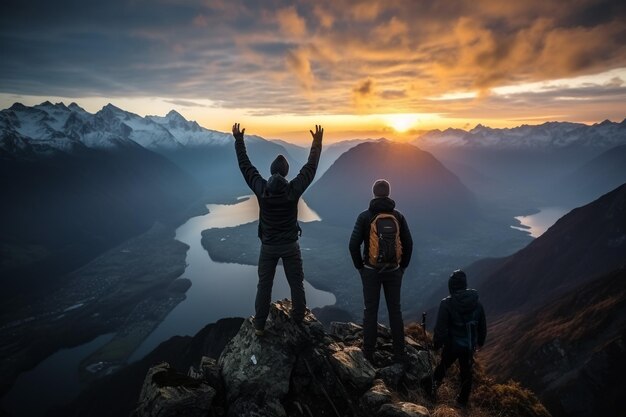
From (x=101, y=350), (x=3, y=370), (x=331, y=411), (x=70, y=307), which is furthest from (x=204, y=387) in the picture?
(x=70, y=307)

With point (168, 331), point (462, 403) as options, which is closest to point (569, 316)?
point (462, 403)

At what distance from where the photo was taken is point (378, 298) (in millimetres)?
11258

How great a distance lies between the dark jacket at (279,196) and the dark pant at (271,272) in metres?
0.26

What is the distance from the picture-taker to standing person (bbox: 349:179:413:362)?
10.6 meters

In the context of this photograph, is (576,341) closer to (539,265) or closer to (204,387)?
(204,387)

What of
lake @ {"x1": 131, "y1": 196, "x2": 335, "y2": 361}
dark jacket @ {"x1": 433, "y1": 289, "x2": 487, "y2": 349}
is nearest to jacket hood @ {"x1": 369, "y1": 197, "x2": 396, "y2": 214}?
dark jacket @ {"x1": 433, "y1": 289, "x2": 487, "y2": 349}

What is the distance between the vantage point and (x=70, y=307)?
162250mm

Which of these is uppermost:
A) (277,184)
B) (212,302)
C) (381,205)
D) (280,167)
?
(280,167)

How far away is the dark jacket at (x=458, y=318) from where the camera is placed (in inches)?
397

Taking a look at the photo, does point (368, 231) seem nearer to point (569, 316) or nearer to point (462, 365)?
point (462, 365)

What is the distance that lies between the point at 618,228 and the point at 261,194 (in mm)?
151413

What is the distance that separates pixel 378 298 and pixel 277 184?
202 inches

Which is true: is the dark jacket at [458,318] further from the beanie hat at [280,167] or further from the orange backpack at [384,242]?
the beanie hat at [280,167]

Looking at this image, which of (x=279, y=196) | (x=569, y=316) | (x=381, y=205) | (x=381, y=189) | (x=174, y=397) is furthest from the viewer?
(x=569, y=316)
